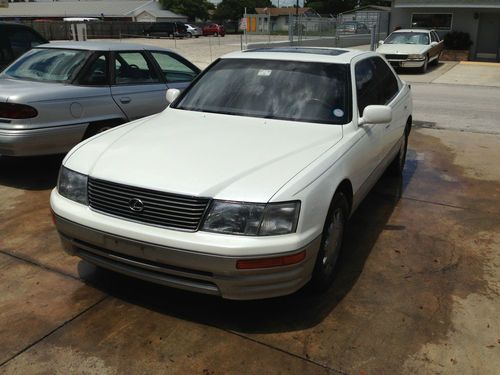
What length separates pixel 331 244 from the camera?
11.5 ft

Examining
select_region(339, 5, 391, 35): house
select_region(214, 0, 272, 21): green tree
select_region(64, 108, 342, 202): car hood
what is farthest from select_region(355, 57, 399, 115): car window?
select_region(214, 0, 272, 21): green tree

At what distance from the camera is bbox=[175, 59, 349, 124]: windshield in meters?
4.05

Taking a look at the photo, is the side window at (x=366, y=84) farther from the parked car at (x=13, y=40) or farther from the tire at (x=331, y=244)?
the parked car at (x=13, y=40)

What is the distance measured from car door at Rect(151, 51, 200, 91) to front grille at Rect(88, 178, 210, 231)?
4118 millimetres

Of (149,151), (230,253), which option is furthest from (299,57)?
(230,253)

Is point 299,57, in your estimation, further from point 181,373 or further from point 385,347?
point 181,373

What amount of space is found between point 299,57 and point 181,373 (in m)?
2.88

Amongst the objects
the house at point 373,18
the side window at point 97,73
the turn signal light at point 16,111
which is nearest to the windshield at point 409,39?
the house at point 373,18

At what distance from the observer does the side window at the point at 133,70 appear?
6444mm

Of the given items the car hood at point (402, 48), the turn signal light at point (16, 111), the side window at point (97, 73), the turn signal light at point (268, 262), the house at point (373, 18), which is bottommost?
the turn signal light at point (268, 262)

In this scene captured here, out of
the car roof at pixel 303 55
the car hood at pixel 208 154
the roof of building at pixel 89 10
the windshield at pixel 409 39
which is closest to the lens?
the car hood at pixel 208 154

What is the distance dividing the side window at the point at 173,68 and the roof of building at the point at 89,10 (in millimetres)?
74336

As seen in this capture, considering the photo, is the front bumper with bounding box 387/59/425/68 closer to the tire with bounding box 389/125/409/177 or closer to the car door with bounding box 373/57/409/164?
the tire with bounding box 389/125/409/177

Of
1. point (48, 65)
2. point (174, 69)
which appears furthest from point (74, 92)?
point (174, 69)
